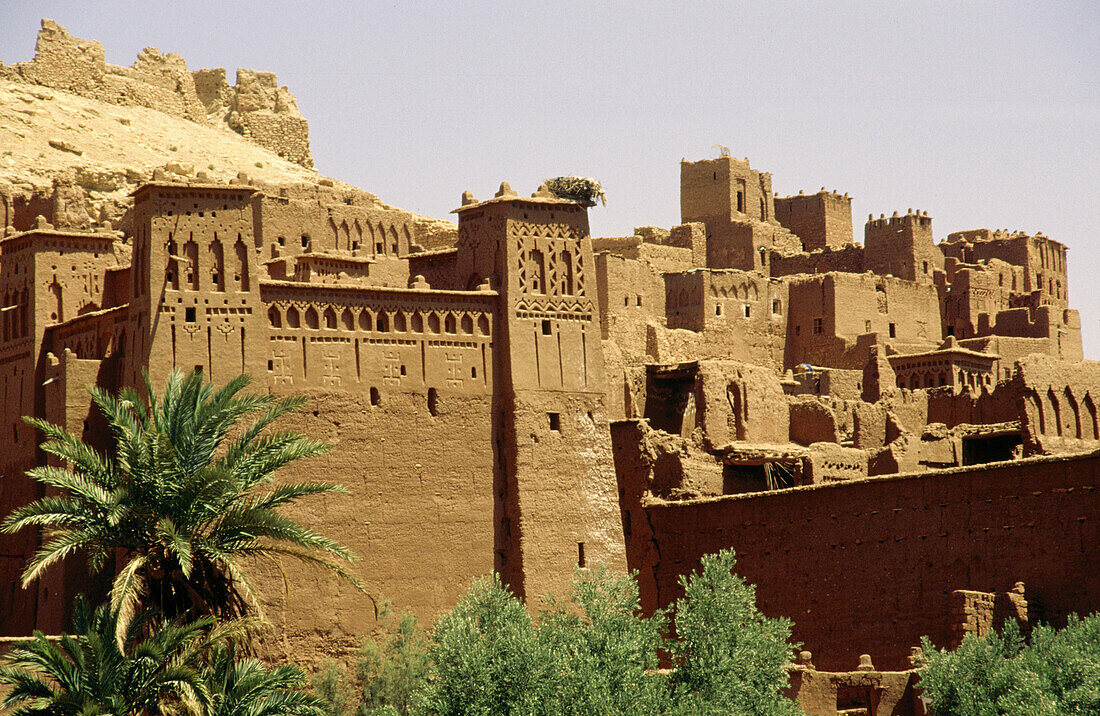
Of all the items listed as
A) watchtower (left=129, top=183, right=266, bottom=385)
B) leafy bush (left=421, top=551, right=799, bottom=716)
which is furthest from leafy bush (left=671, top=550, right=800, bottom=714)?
watchtower (left=129, top=183, right=266, bottom=385)

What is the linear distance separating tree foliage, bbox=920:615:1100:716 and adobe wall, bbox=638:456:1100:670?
54.2 inches

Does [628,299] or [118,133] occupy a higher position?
[118,133]

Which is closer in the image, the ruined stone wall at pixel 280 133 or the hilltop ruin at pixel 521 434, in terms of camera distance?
the hilltop ruin at pixel 521 434

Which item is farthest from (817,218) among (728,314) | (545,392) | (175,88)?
(545,392)

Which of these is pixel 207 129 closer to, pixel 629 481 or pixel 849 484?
pixel 629 481

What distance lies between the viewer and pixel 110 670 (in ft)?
78.2

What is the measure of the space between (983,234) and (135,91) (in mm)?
29145

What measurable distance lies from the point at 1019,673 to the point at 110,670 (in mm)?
12580

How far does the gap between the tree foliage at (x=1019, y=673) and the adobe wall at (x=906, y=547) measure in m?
1.38

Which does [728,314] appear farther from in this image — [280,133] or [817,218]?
[280,133]

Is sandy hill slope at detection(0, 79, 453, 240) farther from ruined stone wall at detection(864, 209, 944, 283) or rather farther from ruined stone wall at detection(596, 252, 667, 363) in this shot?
ruined stone wall at detection(864, 209, 944, 283)

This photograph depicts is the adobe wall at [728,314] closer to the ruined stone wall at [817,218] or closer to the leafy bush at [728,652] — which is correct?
the ruined stone wall at [817,218]

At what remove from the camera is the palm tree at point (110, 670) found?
23.7 metres

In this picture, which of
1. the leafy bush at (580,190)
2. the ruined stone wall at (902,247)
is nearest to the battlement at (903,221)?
the ruined stone wall at (902,247)
